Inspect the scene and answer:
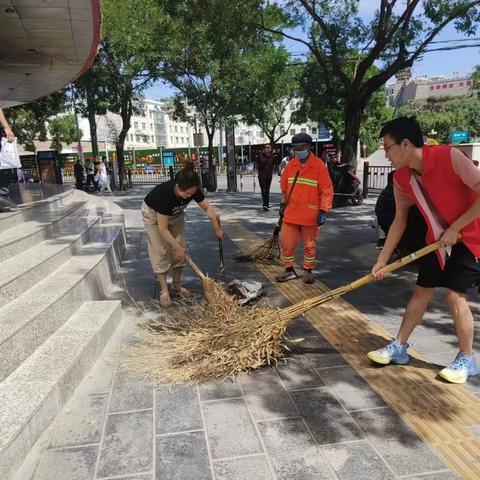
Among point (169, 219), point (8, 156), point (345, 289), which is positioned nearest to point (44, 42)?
point (8, 156)

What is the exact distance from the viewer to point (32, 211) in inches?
240

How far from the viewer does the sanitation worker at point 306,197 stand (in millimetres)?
5000

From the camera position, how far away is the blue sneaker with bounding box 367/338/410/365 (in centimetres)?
319

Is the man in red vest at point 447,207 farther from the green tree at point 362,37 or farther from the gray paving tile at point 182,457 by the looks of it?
the green tree at point 362,37

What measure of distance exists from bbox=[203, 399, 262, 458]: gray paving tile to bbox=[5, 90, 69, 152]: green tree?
1675 cm

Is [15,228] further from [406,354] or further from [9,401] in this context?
[406,354]

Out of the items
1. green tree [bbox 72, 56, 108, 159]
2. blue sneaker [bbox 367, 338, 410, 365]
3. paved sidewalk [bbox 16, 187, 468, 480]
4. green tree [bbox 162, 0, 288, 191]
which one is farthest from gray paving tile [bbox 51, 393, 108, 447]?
green tree [bbox 72, 56, 108, 159]

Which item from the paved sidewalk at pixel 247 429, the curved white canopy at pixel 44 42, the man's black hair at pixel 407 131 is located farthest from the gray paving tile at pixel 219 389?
the curved white canopy at pixel 44 42

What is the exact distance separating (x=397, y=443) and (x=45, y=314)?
2462 mm

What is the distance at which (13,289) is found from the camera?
3551 mm

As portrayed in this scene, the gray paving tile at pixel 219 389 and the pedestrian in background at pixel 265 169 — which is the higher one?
the pedestrian in background at pixel 265 169

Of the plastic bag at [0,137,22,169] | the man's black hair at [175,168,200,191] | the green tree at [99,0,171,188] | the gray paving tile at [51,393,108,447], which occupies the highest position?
the green tree at [99,0,171,188]

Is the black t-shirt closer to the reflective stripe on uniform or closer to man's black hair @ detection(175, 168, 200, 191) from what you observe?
man's black hair @ detection(175, 168, 200, 191)

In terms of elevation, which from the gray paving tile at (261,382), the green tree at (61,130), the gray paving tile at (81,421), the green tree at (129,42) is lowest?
the gray paving tile at (261,382)
